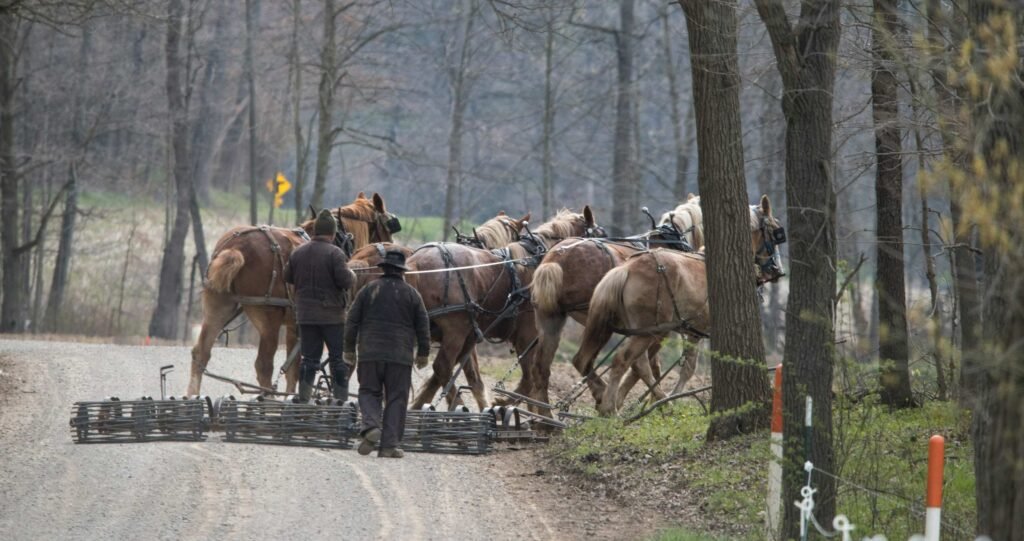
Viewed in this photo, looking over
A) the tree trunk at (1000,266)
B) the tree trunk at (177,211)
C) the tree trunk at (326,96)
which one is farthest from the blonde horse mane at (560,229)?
the tree trunk at (177,211)

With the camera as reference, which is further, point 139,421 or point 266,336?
point 266,336

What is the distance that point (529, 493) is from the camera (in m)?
10.9

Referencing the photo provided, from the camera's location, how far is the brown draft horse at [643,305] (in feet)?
46.3

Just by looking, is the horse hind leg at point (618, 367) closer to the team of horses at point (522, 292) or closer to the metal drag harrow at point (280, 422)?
the team of horses at point (522, 292)

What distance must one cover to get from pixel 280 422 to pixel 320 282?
1.76 metres

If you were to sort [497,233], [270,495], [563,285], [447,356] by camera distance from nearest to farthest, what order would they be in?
[270,495], [447,356], [563,285], [497,233]

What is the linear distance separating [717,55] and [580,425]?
175 inches

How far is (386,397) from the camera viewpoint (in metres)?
12.4

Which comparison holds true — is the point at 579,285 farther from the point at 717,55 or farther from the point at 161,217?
the point at 161,217

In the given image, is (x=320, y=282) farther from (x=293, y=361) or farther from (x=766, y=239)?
(x=766, y=239)

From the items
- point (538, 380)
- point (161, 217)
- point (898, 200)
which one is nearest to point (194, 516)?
point (538, 380)

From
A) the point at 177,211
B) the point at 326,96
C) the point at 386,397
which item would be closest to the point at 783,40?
the point at 386,397

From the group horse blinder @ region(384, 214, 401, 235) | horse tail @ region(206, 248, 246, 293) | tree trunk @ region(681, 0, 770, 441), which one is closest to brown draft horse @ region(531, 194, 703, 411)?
horse blinder @ region(384, 214, 401, 235)

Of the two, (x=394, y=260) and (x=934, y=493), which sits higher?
(x=394, y=260)
